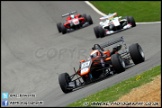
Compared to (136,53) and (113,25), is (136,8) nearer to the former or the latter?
(113,25)

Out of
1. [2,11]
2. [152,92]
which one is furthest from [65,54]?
[2,11]

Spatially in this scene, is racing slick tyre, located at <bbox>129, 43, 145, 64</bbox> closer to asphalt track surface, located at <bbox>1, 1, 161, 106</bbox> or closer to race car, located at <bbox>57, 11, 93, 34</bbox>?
asphalt track surface, located at <bbox>1, 1, 161, 106</bbox>

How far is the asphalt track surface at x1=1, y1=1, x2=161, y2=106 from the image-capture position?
17.6 meters

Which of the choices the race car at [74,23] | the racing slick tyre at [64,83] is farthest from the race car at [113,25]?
the racing slick tyre at [64,83]

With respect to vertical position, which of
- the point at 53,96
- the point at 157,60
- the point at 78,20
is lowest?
the point at 53,96

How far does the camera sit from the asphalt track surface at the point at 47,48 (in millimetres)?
17578

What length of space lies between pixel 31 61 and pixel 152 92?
16.5m

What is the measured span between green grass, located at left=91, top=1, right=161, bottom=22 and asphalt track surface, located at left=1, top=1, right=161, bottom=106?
1383 millimetres

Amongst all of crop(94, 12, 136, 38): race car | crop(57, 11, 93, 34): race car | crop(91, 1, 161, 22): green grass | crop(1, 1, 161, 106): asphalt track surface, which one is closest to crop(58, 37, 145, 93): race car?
crop(1, 1, 161, 106): asphalt track surface

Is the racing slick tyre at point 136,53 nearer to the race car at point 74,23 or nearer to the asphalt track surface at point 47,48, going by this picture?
the asphalt track surface at point 47,48

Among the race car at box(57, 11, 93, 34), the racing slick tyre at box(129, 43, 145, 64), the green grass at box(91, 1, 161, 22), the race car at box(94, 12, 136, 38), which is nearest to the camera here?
the racing slick tyre at box(129, 43, 145, 64)

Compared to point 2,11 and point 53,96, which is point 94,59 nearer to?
point 53,96

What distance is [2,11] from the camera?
154 ft

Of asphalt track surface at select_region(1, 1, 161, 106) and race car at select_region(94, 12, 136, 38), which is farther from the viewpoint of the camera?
race car at select_region(94, 12, 136, 38)
